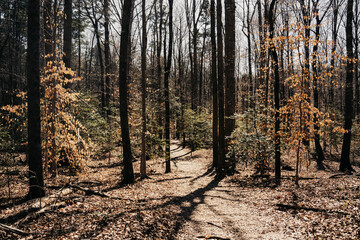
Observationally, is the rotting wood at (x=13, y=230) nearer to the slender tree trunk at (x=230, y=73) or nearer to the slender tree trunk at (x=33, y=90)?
the slender tree trunk at (x=33, y=90)

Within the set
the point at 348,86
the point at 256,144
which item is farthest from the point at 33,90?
the point at 348,86

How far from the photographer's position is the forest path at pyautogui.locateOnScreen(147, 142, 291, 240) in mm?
5137

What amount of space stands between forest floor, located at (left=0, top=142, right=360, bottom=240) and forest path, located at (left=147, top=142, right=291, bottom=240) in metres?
0.02

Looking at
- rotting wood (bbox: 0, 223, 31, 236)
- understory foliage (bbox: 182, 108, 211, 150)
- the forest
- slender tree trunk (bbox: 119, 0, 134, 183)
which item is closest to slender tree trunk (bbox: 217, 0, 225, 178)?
the forest

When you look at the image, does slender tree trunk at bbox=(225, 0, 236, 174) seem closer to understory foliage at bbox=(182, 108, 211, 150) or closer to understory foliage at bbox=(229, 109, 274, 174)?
understory foliage at bbox=(229, 109, 274, 174)

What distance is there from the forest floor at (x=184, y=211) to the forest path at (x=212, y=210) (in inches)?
0.9

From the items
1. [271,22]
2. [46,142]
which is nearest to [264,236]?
[46,142]

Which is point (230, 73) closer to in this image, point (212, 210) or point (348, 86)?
point (348, 86)

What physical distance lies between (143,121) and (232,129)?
4892mm

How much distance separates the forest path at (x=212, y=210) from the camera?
5.14m

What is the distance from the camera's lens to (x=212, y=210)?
6.73m

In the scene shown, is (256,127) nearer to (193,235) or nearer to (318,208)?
(318,208)

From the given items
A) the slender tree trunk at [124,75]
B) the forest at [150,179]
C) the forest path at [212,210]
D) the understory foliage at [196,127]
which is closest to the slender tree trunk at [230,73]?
the forest at [150,179]

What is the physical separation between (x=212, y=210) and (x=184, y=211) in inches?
38.0
